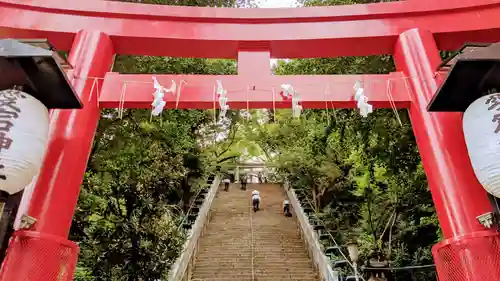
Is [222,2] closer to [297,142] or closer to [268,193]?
[297,142]

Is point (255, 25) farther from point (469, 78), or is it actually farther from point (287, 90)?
point (469, 78)

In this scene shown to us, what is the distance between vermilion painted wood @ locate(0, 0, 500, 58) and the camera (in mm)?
4910

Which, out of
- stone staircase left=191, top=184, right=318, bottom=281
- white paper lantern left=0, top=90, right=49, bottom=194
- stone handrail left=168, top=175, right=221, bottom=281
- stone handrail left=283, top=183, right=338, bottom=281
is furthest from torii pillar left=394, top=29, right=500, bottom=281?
stone staircase left=191, top=184, right=318, bottom=281

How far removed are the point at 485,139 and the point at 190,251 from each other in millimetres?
8591

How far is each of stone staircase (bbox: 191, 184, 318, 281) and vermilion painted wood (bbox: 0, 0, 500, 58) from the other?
6842 millimetres

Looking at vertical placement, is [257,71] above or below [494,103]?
above

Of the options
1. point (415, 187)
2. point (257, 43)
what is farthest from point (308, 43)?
point (415, 187)

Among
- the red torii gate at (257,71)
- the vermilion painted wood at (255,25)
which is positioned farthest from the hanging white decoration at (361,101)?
the vermilion painted wood at (255,25)

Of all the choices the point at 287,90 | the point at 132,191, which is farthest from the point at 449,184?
the point at 132,191

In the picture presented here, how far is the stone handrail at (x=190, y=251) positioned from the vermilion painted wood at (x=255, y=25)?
5.18 metres

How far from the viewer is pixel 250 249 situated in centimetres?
1202

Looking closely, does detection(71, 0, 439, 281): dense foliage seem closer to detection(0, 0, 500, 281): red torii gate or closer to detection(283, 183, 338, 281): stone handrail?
detection(283, 183, 338, 281): stone handrail

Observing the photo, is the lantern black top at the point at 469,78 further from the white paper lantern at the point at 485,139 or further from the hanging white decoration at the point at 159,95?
the hanging white decoration at the point at 159,95

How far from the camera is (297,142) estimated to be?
45.2ft
